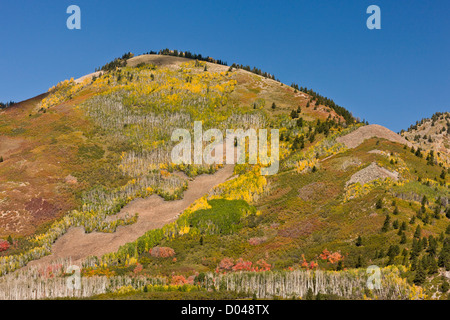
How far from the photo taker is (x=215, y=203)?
9238 centimetres

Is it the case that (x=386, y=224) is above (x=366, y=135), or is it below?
below

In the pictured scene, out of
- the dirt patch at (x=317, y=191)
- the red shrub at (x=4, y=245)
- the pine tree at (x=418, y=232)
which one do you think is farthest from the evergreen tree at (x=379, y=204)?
the red shrub at (x=4, y=245)

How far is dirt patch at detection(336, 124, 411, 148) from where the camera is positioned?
374 ft

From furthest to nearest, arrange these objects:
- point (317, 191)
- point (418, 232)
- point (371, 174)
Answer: point (317, 191) < point (371, 174) < point (418, 232)

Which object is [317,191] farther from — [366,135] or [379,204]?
[366,135]

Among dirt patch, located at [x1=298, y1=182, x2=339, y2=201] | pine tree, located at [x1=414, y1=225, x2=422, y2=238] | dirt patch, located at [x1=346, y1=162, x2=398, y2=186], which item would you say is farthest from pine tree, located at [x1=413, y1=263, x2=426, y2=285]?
dirt patch, located at [x1=298, y1=182, x2=339, y2=201]

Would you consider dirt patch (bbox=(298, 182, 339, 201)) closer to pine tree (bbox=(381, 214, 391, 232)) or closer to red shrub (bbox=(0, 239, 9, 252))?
pine tree (bbox=(381, 214, 391, 232))

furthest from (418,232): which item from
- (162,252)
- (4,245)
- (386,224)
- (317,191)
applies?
(4,245)

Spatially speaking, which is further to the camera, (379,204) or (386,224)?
(379,204)

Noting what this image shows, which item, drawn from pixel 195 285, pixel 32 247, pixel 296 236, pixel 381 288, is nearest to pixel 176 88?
pixel 32 247

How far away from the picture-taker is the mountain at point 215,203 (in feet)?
181
